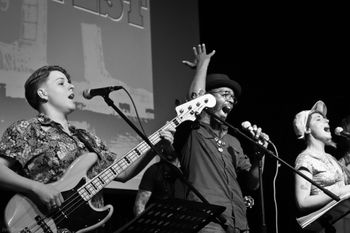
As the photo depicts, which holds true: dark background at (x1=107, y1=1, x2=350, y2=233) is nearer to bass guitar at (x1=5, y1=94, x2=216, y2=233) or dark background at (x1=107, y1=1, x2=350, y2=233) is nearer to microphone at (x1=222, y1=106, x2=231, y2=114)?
microphone at (x1=222, y1=106, x2=231, y2=114)

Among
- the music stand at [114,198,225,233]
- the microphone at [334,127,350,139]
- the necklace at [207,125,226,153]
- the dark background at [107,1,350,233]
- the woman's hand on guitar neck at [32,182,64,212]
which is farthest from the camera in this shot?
the dark background at [107,1,350,233]

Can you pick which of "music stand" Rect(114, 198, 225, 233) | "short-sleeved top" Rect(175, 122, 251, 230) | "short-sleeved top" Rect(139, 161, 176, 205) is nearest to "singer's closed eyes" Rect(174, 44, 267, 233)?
"short-sleeved top" Rect(175, 122, 251, 230)

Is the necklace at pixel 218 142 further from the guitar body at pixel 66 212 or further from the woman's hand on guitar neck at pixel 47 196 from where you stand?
the woman's hand on guitar neck at pixel 47 196

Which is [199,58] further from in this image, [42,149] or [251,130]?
[42,149]

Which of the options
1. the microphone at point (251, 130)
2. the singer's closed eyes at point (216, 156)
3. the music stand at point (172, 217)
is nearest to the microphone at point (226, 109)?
the singer's closed eyes at point (216, 156)

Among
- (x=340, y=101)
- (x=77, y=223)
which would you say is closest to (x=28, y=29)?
(x=77, y=223)

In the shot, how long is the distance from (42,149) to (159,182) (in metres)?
0.87

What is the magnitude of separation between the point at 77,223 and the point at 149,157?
59 centimetres

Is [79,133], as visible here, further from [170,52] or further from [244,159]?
[170,52]

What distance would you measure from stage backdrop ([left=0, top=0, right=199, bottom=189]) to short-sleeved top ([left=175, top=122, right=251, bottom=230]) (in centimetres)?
58

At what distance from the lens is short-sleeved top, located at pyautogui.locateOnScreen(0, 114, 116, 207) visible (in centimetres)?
315

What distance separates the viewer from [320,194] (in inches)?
163

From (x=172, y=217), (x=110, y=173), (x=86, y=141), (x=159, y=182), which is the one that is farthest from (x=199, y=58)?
(x=172, y=217)

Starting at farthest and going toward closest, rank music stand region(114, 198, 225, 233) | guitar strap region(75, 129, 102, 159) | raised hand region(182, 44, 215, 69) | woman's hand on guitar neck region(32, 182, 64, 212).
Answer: raised hand region(182, 44, 215, 69) < guitar strap region(75, 129, 102, 159) < woman's hand on guitar neck region(32, 182, 64, 212) < music stand region(114, 198, 225, 233)
